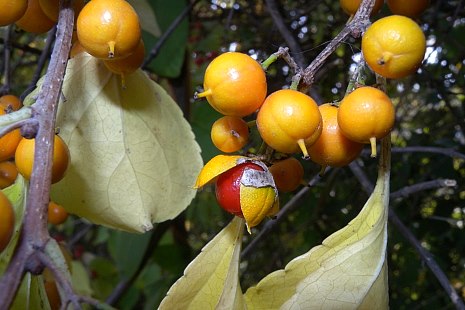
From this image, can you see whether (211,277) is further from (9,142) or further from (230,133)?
(9,142)

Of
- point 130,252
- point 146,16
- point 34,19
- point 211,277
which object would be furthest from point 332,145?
point 130,252

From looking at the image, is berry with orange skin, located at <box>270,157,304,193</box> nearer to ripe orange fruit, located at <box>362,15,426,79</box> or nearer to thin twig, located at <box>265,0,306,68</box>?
ripe orange fruit, located at <box>362,15,426,79</box>

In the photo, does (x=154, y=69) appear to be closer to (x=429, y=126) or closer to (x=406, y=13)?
(x=406, y=13)

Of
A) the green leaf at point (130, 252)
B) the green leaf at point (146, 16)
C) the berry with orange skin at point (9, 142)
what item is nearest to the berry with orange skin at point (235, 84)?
the berry with orange skin at point (9, 142)

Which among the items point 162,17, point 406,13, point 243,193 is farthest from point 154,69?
point 243,193

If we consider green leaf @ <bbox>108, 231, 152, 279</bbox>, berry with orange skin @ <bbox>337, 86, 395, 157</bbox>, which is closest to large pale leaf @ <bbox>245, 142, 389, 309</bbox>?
berry with orange skin @ <bbox>337, 86, 395, 157</bbox>

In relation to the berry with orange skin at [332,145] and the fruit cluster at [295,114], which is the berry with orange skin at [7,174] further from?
the berry with orange skin at [332,145]
